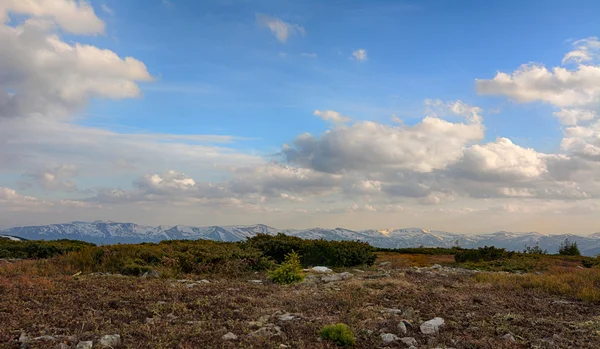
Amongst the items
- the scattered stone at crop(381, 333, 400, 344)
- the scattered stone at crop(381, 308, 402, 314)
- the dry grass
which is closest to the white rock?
the scattered stone at crop(381, 333, 400, 344)

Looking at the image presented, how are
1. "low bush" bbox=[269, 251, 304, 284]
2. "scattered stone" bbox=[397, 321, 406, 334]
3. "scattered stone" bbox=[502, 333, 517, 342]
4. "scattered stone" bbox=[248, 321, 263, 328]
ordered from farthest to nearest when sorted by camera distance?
"low bush" bbox=[269, 251, 304, 284] < "scattered stone" bbox=[248, 321, 263, 328] < "scattered stone" bbox=[397, 321, 406, 334] < "scattered stone" bbox=[502, 333, 517, 342]

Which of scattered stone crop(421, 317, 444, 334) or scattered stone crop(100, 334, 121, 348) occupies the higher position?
scattered stone crop(421, 317, 444, 334)

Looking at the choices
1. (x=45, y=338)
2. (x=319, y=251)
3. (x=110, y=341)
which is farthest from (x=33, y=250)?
(x=110, y=341)

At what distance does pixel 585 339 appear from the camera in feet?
23.9

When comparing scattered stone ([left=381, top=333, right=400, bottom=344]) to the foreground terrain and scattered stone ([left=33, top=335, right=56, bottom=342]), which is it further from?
scattered stone ([left=33, top=335, right=56, bottom=342])

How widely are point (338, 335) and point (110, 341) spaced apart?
11.4 feet

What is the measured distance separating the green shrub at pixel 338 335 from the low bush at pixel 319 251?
12090mm

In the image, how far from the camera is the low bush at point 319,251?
1914 cm

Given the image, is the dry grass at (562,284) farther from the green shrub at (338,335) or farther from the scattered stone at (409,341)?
the green shrub at (338,335)

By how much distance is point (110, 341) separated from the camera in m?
6.15

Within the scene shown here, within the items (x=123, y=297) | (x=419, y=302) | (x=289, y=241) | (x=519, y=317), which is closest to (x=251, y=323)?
(x=123, y=297)

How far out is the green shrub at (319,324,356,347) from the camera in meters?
6.63

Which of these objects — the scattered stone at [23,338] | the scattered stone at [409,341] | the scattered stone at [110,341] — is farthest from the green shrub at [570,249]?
the scattered stone at [23,338]

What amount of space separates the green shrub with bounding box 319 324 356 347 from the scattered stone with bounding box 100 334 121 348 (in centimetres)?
315
